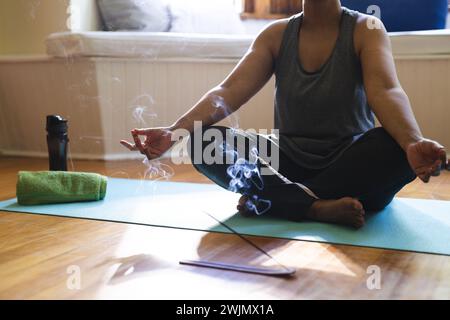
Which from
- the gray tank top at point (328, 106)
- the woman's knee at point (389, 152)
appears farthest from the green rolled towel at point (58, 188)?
the woman's knee at point (389, 152)

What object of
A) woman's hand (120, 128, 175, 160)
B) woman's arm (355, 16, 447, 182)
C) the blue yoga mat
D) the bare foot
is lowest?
the blue yoga mat

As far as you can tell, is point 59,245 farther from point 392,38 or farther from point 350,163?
point 392,38

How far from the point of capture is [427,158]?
3.07 feet

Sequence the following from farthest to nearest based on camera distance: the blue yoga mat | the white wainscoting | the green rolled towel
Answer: the white wainscoting, the green rolled towel, the blue yoga mat

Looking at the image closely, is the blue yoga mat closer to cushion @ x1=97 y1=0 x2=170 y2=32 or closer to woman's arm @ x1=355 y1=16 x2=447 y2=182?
woman's arm @ x1=355 y1=16 x2=447 y2=182

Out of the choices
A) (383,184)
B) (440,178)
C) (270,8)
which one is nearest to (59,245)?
(383,184)

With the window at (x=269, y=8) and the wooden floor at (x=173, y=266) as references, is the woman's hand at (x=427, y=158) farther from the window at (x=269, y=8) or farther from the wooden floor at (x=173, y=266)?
the window at (x=269, y=8)

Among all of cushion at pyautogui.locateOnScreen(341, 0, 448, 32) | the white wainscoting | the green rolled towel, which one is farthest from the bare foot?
cushion at pyautogui.locateOnScreen(341, 0, 448, 32)

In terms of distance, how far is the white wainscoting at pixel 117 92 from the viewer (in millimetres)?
2061

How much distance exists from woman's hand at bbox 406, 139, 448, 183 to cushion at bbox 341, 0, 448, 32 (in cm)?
129

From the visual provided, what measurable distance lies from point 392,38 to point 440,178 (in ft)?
1.84

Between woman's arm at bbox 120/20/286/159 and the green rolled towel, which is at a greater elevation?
woman's arm at bbox 120/20/286/159

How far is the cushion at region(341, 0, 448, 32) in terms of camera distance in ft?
6.95

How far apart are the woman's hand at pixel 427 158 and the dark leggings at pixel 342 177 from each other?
0.46 feet
